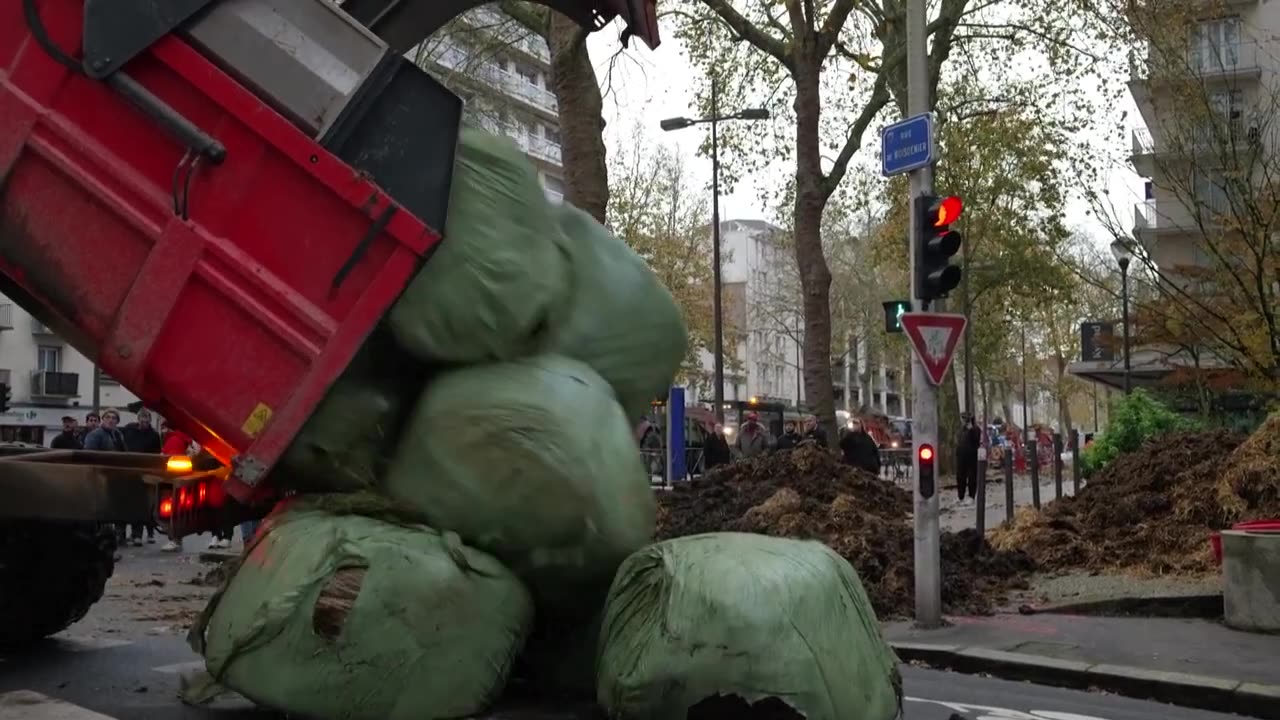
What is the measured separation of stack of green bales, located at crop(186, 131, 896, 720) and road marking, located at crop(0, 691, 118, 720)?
359 millimetres

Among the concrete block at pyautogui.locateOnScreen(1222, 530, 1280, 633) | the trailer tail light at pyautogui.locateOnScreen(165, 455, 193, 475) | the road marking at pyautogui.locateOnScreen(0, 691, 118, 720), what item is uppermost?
the trailer tail light at pyautogui.locateOnScreen(165, 455, 193, 475)

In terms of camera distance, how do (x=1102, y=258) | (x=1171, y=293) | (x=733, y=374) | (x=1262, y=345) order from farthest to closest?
1. (x=733, y=374)
2. (x=1102, y=258)
3. (x=1171, y=293)
4. (x=1262, y=345)

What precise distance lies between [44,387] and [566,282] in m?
42.1

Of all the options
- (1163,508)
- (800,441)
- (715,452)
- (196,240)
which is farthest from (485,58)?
(196,240)

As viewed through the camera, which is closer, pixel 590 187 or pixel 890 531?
pixel 890 531

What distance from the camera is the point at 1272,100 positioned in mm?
16234

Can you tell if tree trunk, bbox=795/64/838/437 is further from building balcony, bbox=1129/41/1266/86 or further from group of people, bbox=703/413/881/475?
building balcony, bbox=1129/41/1266/86

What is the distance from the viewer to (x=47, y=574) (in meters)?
5.82

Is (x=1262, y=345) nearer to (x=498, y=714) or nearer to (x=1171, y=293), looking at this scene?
(x=1171, y=293)

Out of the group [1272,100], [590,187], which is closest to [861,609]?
[590,187]

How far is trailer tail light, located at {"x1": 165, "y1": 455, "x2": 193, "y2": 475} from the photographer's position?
471 cm

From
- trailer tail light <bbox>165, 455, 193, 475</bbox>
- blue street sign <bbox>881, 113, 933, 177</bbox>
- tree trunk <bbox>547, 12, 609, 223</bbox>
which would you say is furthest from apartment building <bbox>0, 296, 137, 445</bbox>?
trailer tail light <bbox>165, 455, 193, 475</bbox>

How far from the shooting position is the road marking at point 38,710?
3867 millimetres

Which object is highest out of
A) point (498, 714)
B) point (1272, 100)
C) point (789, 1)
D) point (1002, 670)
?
point (789, 1)
